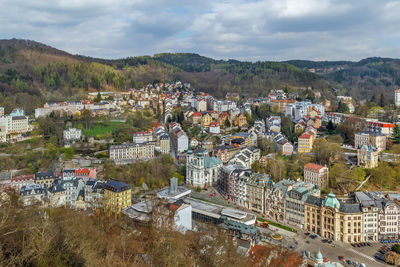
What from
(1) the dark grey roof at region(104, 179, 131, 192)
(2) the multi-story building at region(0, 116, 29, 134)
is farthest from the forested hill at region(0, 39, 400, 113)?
(1) the dark grey roof at region(104, 179, 131, 192)

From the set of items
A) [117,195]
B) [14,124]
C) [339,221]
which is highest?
[14,124]

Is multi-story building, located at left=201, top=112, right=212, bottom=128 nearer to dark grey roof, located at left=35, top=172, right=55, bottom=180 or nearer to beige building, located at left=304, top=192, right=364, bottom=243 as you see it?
dark grey roof, located at left=35, top=172, right=55, bottom=180

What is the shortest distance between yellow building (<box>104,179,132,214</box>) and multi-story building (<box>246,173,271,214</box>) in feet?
30.4

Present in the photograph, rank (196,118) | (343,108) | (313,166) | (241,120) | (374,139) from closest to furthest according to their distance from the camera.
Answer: (313,166) → (374,139) → (343,108) → (241,120) → (196,118)

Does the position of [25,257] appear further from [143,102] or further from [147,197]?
[143,102]

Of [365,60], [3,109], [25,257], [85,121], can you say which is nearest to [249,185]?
[25,257]

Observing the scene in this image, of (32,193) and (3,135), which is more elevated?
(3,135)

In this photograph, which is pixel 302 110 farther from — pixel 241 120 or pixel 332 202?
pixel 332 202

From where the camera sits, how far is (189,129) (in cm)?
4684

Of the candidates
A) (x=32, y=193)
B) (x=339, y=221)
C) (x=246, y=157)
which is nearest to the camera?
(x=339, y=221)

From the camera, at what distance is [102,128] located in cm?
4347

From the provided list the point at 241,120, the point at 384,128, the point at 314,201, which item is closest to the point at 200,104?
the point at 241,120

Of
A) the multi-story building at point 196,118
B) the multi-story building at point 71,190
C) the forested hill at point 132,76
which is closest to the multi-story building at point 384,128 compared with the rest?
the multi-story building at point 196,118

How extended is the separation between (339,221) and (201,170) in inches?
513
